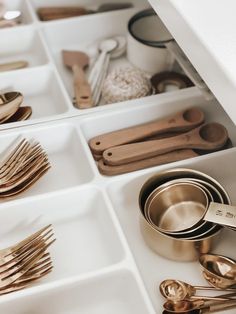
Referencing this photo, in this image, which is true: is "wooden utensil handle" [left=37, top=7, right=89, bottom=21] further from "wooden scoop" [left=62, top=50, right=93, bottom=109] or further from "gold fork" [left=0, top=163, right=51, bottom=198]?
"gold fork" [left=0, top=163, right=51, bottom=198]

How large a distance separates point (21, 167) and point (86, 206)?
0.14 m

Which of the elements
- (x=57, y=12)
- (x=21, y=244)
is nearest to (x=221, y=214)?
(x=21, y=244)

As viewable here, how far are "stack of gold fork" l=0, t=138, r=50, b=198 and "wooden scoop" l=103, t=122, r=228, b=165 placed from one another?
119 mm

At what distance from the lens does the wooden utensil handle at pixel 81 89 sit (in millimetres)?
1107

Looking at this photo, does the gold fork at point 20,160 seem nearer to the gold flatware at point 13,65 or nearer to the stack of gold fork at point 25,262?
the stack of gold fork at point 25,262

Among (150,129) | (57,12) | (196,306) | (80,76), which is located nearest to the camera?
(196,306)

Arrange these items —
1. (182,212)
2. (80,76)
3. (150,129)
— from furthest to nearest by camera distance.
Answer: (80,76) → (150,129) → (182,212)

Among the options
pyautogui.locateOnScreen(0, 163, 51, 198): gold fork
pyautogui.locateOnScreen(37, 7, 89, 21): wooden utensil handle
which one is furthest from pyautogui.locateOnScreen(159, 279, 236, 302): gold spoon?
pyautogui.locateOnScreen(37, 7, 89, 21): wooden utensil handle

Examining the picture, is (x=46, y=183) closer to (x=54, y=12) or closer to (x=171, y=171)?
(x=171, y=171)

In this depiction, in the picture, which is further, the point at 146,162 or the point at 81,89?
the point at 81,89

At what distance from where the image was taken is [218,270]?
847 mm

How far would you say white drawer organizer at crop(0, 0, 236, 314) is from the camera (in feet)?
2.71

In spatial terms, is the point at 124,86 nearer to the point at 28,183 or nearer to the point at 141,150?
the point at 141,150

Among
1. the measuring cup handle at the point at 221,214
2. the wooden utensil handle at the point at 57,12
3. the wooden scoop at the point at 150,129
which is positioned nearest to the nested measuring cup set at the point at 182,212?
the measuring cup handle at the point at 221,214
